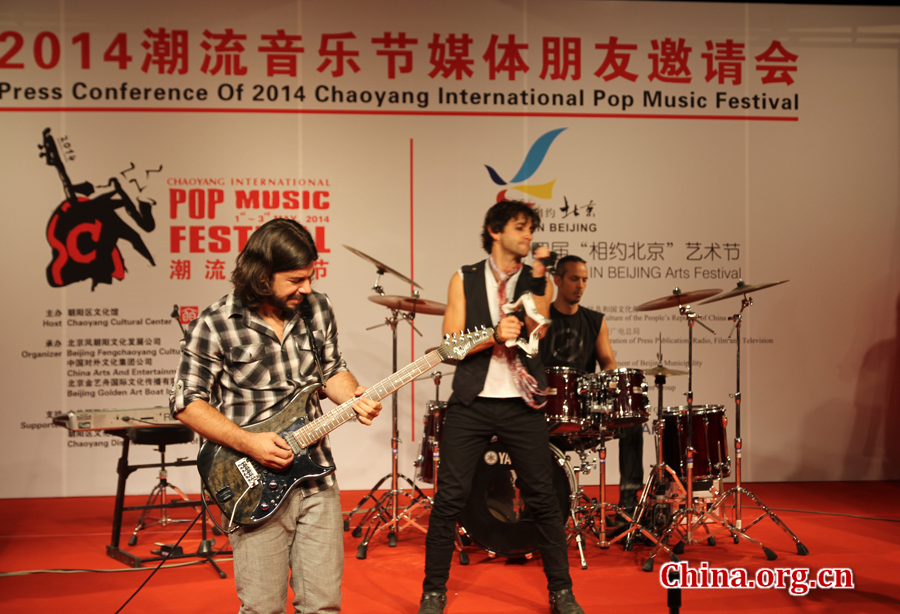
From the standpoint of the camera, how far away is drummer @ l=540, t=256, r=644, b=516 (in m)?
4.73

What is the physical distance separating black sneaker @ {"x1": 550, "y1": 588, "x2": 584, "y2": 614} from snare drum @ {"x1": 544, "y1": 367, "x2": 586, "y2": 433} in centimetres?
107

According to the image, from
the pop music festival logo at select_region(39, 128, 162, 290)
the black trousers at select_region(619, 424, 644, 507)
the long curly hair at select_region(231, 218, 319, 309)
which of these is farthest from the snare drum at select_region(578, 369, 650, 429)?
the pop music festival logo at select_region(39, 128, 162, 290)

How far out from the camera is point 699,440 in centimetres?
458

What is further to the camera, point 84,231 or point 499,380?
point 84,231

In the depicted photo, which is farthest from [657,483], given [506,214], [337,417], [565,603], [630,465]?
[337,417]

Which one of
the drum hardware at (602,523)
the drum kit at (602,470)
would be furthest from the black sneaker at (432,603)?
the drum hardware at (602,523)

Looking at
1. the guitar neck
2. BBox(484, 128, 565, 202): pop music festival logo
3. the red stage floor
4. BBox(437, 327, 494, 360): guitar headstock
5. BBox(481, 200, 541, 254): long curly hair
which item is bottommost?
the red stage floor

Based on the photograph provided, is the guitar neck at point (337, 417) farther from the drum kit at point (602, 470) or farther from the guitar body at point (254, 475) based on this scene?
the drum kit at point (602, 470)

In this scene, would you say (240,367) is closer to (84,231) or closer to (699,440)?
(699,440)

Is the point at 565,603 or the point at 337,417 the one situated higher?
the point at 337,417

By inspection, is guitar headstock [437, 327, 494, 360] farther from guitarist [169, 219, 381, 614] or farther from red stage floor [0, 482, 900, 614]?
red stage floor [0, 482, 900, 614]

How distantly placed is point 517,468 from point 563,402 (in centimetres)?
93

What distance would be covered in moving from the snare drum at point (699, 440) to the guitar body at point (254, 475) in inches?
113

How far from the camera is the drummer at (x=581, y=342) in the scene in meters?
4.73
